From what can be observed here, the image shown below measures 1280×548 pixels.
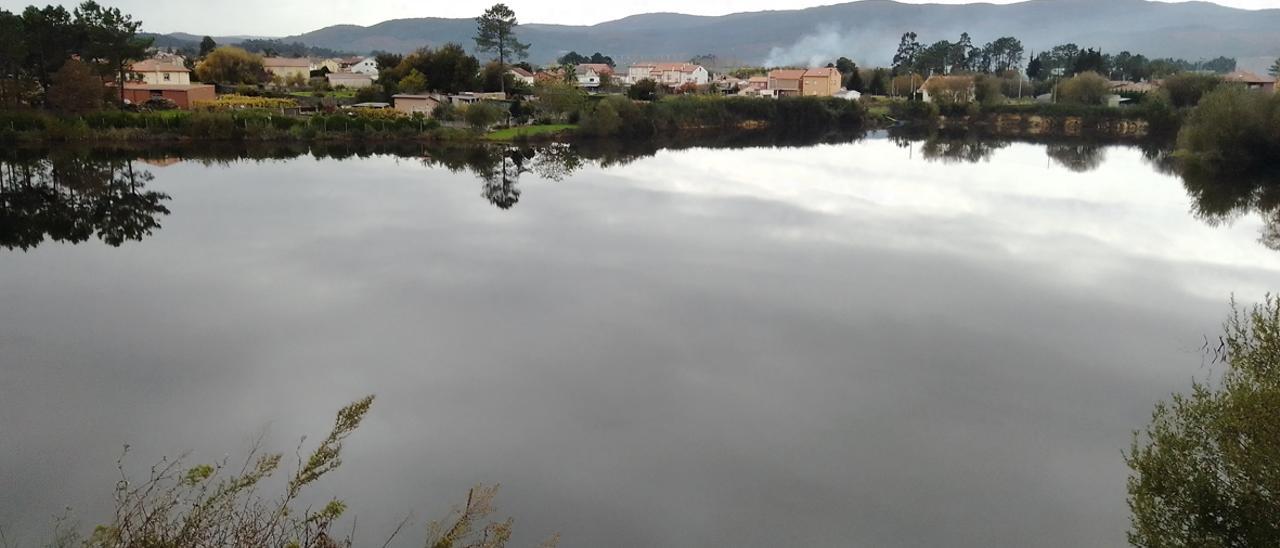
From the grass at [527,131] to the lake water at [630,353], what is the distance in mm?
15348

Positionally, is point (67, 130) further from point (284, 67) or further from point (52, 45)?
point (284, 67)

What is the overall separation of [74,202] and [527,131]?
1991 cm

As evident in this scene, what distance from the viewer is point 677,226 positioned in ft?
64.5

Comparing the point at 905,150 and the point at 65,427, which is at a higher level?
the point at 905,150

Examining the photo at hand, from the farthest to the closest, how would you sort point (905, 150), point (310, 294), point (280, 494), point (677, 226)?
point (905, 150), point (677, 226), point (310, 294), point (280, 494)

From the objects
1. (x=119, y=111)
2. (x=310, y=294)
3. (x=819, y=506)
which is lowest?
A: (x=819, y=506)

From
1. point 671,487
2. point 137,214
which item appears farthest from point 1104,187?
point 137,214

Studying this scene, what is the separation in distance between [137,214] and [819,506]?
18.2 metres

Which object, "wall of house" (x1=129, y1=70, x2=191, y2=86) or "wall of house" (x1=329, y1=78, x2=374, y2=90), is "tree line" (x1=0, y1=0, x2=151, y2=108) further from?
"wall of house" (x1=329, y1=78, x2=374, y2=90)

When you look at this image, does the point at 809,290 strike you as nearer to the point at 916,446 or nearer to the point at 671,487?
the point at 916,446

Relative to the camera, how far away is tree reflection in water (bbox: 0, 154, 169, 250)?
18156 mm

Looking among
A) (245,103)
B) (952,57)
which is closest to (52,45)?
(245,103)

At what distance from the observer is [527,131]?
127 feet

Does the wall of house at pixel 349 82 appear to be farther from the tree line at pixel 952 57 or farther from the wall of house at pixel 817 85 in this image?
the tree line at pixel 952 57
